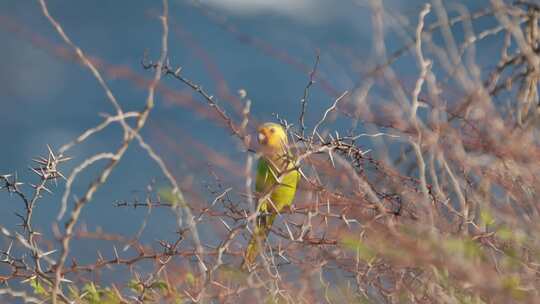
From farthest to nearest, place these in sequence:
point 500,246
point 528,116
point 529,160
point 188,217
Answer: point 528,116 → point 500,246 → point 529,160 → point 188,217

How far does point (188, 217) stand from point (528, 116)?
1.88 metres

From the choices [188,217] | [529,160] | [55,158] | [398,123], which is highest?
[55,158]

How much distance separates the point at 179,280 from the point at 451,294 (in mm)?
1118

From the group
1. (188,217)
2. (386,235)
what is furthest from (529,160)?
(188,217)

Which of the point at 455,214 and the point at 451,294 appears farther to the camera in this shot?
the point at 455,214

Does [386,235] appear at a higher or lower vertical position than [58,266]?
lower

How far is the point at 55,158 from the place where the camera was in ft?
8.32

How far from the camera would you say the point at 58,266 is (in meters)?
1.81

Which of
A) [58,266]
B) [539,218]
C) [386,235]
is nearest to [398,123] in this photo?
[539,218]

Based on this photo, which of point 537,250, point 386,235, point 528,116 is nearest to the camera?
point 386,235

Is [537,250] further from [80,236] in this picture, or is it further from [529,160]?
[80,236]

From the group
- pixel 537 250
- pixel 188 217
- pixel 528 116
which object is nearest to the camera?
pixel 188 217

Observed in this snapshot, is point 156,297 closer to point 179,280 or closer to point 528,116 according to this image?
point 179,280

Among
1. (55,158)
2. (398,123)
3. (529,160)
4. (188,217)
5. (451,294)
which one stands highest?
(55,158)
